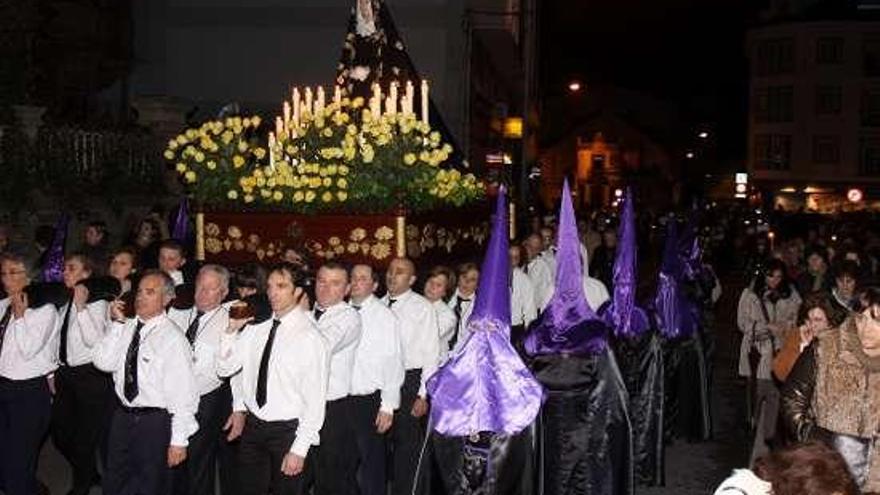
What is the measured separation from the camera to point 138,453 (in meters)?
6.30

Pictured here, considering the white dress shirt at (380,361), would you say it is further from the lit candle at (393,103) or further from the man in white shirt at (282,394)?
the lit candle at (393,103)

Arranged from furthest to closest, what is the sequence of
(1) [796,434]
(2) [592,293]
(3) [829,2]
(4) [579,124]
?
1. (4) [579,124]
2. (3) [829,2]
3. (2) [592,293]
4. (1) [796,434]

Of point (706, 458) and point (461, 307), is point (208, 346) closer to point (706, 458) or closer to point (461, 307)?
point (461, 307)

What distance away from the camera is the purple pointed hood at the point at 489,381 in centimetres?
591

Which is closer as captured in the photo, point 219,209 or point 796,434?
point 796,434

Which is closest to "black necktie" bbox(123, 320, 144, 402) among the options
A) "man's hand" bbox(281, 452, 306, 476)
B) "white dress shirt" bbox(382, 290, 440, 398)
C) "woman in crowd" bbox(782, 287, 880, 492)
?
"man's hand" bbox(281, 452, 306, 476)

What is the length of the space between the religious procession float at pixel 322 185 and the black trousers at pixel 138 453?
9.45 ft

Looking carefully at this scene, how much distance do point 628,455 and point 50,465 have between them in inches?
187

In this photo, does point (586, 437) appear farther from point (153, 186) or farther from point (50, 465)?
point (153, 186)

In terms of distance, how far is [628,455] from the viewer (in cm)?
719

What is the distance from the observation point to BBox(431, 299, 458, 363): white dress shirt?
825 cm

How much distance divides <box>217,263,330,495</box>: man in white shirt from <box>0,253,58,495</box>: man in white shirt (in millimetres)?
1759

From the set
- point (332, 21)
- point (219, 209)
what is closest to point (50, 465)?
point (219, 209)

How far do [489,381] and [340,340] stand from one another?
1.24 metres
